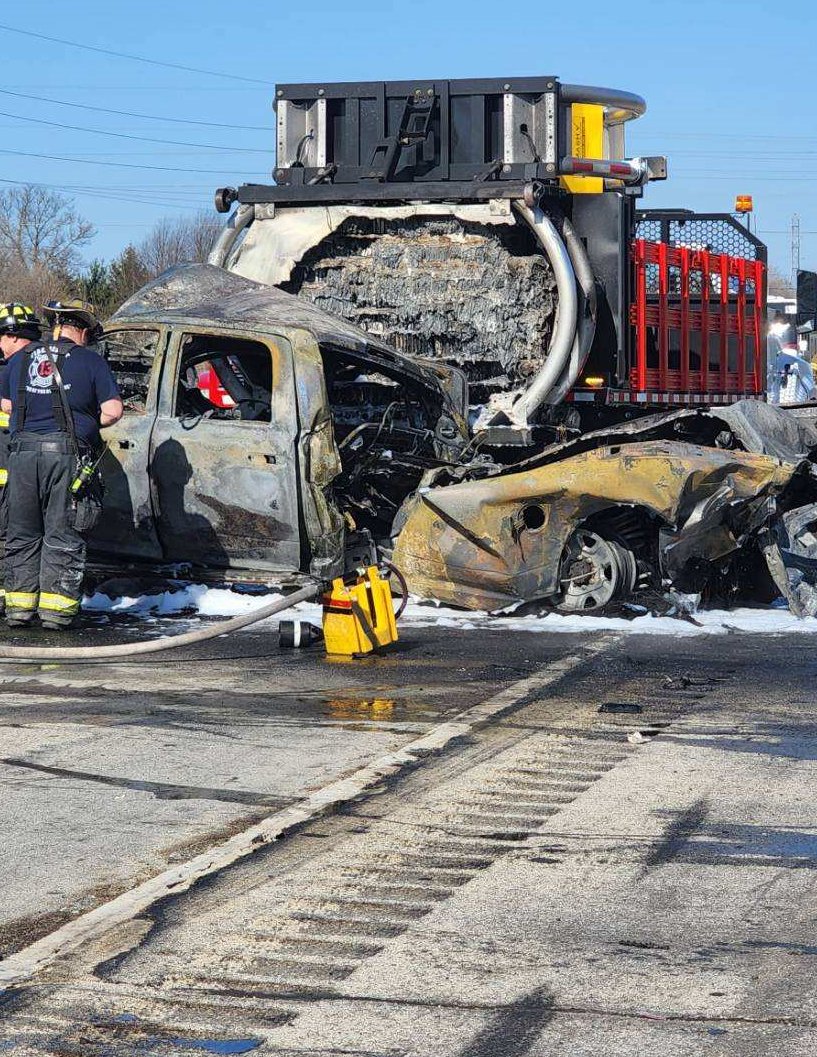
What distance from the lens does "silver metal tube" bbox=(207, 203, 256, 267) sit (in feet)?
43.5

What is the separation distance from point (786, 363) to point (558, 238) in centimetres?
883

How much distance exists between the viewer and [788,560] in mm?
9359

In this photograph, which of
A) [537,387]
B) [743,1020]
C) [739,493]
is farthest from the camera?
[537,387]

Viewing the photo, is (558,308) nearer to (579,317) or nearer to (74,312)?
(579,317)

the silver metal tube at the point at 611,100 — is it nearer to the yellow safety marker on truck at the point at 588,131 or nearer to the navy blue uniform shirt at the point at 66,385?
the yellow safety marker on truck at the point at 588,131

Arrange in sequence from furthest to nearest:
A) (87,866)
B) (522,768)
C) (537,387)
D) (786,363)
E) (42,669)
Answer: (786,363) → (537,387) → (42,669) → (522,768) → (87,866)

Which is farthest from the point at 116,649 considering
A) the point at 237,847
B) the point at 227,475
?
the point at 237,847

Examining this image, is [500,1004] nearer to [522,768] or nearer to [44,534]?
[522,768]

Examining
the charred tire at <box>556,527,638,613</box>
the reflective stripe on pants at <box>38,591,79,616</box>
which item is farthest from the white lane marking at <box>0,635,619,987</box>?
the reflective stripe on pants at <box>38,591,79,616</box>

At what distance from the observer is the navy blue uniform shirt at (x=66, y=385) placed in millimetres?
8992

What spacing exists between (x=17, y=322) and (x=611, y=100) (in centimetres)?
653

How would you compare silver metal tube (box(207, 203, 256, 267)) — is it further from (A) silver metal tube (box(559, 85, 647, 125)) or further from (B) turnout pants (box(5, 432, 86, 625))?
(B) turnout pants (box(5, 432, 86, 625))

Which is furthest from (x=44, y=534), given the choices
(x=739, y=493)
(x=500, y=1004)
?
(x=500, y=1004)

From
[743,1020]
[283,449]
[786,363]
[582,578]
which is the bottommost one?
[743,1020]
